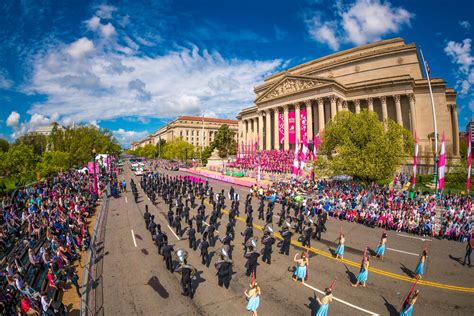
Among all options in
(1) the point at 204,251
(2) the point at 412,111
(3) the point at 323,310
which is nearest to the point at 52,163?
(1) the point at 204,251

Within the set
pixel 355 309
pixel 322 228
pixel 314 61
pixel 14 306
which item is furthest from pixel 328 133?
pixel 314 61

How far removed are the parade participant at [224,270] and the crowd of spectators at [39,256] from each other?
4.81 meters

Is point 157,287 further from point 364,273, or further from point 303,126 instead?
point 303,126

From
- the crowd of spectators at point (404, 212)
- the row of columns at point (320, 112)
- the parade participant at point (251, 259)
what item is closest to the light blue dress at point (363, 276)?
the parade participant at point (251, 259)

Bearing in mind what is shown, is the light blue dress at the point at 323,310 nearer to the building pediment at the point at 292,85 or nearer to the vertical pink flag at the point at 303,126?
the vertical pink flag at the point at 303,126

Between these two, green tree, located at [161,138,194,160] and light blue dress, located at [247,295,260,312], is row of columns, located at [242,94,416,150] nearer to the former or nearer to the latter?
green tree, located at [161,138,194,160]

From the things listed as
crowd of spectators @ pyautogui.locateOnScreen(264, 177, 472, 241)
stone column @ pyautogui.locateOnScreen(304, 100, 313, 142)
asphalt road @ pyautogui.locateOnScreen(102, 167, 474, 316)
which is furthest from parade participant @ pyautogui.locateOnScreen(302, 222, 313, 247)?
stone column @ pyautogui.locateOnScreen(304, 100, 313, 142)

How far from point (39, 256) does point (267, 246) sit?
9.63m

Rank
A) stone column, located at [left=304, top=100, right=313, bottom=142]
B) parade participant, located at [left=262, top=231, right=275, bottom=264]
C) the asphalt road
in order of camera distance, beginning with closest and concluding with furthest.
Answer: the asphalt road → parade participant, located at [left=262, top=231, right=275, bottom=264] → stone column, located at [left=304, top=100, right=313, bottom=142]

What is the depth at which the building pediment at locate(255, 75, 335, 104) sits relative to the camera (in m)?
53.2

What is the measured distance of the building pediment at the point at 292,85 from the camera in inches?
2093

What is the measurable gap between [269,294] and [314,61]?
3100 inches

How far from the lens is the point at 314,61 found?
75125 mm

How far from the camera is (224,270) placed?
8773 mm
